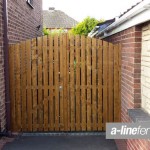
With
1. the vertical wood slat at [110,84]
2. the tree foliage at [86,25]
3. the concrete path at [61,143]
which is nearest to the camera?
the concrete path at [61,143]

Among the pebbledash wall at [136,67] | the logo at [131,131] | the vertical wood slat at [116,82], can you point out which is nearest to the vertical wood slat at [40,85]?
the vertical wood slat at [116,82]

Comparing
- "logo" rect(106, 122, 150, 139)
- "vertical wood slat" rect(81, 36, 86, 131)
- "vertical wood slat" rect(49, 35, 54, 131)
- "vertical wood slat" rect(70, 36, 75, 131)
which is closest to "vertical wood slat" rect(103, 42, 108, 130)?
"vertical wood slat" rect(81, 36, 86, 131)

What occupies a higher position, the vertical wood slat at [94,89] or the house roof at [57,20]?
the house roof at [57,20]

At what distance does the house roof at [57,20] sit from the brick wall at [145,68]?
135 ft

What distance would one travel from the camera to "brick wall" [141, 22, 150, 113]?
15.1ft

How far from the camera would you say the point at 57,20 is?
154ft

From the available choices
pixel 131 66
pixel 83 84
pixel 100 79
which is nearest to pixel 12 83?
pixel 83 84

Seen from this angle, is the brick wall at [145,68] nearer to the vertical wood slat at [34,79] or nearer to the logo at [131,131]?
the logo at [131,131]

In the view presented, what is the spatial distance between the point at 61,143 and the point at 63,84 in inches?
47.6

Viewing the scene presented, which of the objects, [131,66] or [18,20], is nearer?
[131,66]

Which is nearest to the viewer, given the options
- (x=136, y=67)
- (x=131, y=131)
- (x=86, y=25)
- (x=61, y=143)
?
(x=131, y=131)

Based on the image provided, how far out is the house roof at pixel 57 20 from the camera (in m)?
45.8

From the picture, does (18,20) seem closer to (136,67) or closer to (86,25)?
(136,67)

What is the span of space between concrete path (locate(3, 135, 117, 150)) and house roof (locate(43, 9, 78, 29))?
39.4 metres
